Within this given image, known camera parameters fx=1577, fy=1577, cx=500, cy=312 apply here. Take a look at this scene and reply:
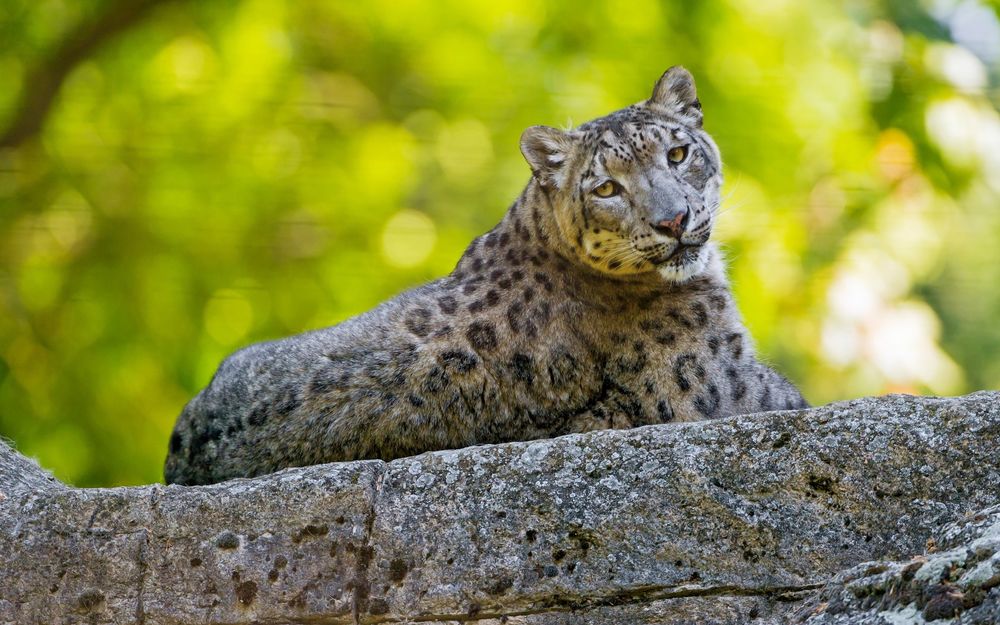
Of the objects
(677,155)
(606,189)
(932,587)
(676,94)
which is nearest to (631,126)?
(677,155)

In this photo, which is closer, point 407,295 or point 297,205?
point 407,295

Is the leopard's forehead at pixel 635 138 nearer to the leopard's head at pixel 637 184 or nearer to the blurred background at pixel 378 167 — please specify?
the leopard's head at pixel 637 184

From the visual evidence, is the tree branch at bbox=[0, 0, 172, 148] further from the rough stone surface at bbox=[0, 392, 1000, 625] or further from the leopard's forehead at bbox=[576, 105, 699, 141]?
the rough stone surface at bbox=[0, 392, 1000, 625]

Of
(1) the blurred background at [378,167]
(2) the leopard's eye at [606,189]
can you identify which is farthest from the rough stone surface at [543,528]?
(1) the blurred background at [378,167]

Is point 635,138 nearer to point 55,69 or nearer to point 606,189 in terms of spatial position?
point 606,189

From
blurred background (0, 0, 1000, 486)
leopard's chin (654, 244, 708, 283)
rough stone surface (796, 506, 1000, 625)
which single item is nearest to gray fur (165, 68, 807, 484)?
leopard's chin (654, 244, 708, 283)

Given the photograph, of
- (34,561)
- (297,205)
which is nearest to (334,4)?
(297,205)

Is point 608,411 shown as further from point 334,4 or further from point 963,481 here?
point 334,4

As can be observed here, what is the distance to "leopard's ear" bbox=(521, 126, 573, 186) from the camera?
7605 millimetres

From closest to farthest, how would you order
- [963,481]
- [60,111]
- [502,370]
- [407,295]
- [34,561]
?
[963,481]
[34,561]
[502,370]
[407,295]
[60,111]

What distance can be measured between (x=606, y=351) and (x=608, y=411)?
0.94ft

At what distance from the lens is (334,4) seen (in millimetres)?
15375

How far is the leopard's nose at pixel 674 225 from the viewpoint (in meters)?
6.93

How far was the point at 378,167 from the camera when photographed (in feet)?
47.8
